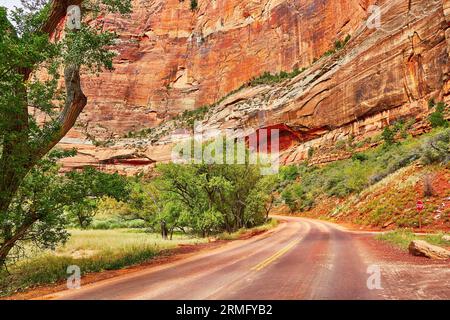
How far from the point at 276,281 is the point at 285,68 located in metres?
74.5

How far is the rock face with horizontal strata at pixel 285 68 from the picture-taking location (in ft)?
147

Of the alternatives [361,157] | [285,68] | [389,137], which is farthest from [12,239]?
[285,68]

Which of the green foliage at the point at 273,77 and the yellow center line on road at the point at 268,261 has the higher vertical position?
the green foliage at the point at 273,77

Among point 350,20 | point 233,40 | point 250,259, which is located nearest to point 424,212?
point 250,259

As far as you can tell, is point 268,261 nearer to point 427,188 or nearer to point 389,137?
point 427,188

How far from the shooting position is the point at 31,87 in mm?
10266

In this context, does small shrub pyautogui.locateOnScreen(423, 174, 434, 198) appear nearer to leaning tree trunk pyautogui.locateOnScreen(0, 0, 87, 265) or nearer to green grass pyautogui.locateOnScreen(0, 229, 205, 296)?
green grass pyautogui.locateOnScreen(0, 229, 205, 296)

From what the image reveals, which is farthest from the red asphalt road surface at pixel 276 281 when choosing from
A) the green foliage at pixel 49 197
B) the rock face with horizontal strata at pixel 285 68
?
the rock face with horizontal strata at pixel 285 68

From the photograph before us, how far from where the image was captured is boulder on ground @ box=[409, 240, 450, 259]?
1022 cm

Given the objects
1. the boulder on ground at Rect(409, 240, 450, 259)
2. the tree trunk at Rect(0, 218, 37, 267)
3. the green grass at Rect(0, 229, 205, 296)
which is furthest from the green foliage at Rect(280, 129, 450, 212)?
the tree trunk at Rect(0, 218, 37, 267)

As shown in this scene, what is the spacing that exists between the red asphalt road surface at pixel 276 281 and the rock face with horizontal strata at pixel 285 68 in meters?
38.6

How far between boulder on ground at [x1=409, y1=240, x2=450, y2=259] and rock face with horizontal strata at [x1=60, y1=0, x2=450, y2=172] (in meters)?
35.7

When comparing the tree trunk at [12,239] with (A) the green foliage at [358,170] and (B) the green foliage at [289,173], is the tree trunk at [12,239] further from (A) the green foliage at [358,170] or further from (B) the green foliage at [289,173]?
(B) the green foliage at [289,173]
